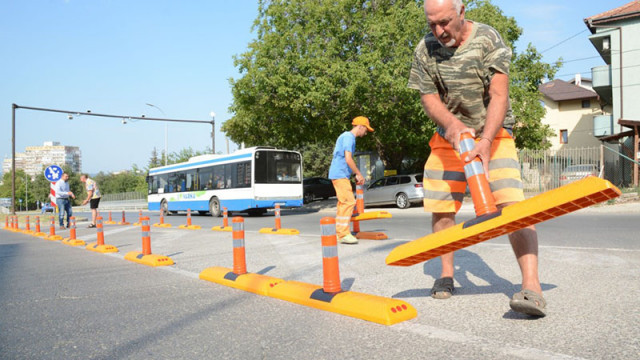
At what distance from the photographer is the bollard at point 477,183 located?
288 cm

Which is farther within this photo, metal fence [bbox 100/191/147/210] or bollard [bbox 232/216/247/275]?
metal fence [bbox 100/191/147/210]

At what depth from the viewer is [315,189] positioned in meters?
30.3

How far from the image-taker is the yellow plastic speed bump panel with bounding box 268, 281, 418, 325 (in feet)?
10.7

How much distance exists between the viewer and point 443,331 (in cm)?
295

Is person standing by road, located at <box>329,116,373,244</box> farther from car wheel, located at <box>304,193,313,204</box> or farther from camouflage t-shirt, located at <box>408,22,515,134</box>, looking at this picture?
car wheel, located at <box>304,193,313,204</box>

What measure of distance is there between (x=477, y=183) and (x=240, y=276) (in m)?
2.83

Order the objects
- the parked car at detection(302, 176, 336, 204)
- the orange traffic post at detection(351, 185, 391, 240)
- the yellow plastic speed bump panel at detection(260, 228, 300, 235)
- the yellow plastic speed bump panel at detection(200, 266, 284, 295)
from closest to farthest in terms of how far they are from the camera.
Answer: the yellow plastic speed bump panel at detection(200, 266, 284, 295), the orange traffic post at detection(351, 185, 391, 240), the yellow plastic speed bump panel at detection(260, 228, 300, 235), the parked car at detection(302, 176, 336, 204)

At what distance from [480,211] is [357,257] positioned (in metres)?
3.51

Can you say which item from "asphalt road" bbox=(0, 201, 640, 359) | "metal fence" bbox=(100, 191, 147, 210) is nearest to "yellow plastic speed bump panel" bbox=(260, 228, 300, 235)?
"asphalt road" bbox=(0, 201, 640, 359)

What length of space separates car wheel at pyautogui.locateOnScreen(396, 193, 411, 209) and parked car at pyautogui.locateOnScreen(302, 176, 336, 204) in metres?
10.0

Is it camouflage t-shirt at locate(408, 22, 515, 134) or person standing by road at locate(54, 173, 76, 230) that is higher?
camouflage t-shirt at locate(408, 22, 515, 134)

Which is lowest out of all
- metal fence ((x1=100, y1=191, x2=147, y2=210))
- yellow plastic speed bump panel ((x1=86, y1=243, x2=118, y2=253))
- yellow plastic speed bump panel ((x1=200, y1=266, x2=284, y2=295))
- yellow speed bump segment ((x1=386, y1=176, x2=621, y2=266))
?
metal fence ((x1=100, y1=191, x2=147, y2=210))

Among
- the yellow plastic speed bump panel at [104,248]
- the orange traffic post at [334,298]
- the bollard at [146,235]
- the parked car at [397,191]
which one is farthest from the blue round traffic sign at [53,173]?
the orange traffic post at [334,298]

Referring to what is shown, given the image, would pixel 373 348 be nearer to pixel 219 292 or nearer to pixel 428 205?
pixel 428 205
